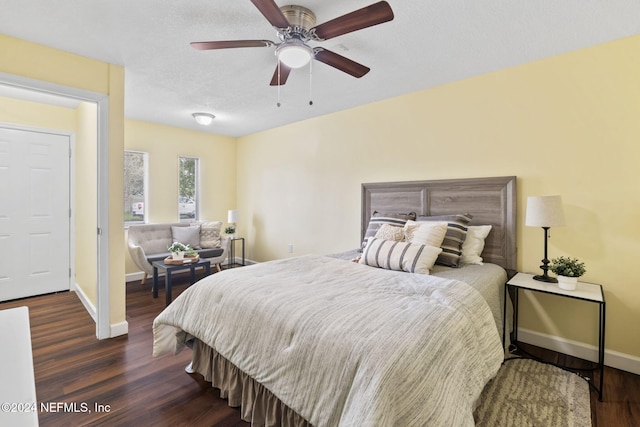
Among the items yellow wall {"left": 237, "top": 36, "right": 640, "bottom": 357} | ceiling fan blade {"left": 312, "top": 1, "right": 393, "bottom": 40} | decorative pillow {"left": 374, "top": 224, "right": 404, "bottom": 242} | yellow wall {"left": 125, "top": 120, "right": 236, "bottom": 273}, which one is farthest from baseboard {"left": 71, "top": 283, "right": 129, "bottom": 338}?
ceiling fan blade {"left": 312, "top": 1, "right": 393, "bottom": 40}

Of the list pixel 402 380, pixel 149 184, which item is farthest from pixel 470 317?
pixel 149 184

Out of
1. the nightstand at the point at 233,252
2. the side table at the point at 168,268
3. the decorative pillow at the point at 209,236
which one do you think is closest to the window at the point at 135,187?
the decorative pillow at the point at 209,236

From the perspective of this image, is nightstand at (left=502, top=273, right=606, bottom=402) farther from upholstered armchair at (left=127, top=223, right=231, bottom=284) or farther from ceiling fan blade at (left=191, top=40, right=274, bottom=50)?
upholstered armchair at (left=127, top=223, right=231, bottom=284)

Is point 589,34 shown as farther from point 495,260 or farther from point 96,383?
point 96,383

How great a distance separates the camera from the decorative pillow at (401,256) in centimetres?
227

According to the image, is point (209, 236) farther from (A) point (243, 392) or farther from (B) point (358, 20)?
(B) point (358, 20)

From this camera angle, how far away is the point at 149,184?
4695 mm

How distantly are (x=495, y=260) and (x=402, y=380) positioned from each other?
82.7 inches

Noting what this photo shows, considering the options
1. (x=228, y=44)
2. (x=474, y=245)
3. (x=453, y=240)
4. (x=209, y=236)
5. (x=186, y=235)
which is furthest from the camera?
(x=209, y=236)

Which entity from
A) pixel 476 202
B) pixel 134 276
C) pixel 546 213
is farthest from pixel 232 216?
pixel 546 213

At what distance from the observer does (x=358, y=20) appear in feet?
5.24

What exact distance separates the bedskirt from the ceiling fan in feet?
6.62

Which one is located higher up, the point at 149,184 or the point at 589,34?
the point at 589,34

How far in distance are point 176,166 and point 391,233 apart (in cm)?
403
